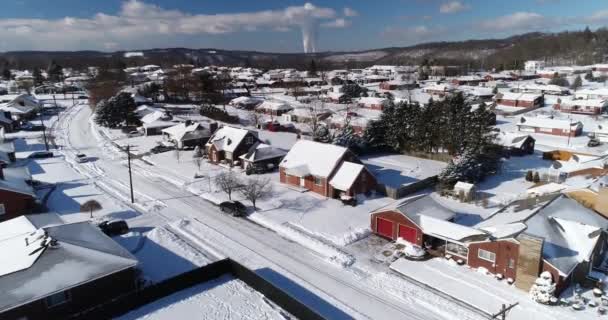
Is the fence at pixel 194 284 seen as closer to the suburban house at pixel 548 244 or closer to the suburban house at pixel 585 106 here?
the suburban house at pixel 548 244

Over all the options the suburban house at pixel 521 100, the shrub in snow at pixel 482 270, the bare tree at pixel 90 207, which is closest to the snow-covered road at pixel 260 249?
the bare tree at pixel 90 207

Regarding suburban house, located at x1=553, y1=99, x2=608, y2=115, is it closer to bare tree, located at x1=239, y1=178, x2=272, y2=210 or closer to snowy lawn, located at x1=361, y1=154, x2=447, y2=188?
snowy lawn, located at x1=361, y1=154, x2=447, y2=188

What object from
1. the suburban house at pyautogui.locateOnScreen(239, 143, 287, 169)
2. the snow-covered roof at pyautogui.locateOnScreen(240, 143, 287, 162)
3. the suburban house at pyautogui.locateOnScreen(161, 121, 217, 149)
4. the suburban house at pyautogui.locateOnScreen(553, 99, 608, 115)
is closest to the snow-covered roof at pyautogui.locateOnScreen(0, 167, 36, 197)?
the suburban house at pyautogui.locateOnScreen(161, 121, 217, 149)

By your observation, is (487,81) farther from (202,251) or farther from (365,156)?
(202,251)

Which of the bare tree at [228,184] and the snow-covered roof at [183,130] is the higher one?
the snow-covered roof at [183,130]

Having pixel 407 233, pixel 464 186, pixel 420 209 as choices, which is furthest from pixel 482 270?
pixel 464 186

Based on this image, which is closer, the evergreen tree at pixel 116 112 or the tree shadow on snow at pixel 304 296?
the tree shadow on snow at pixel 304 296
